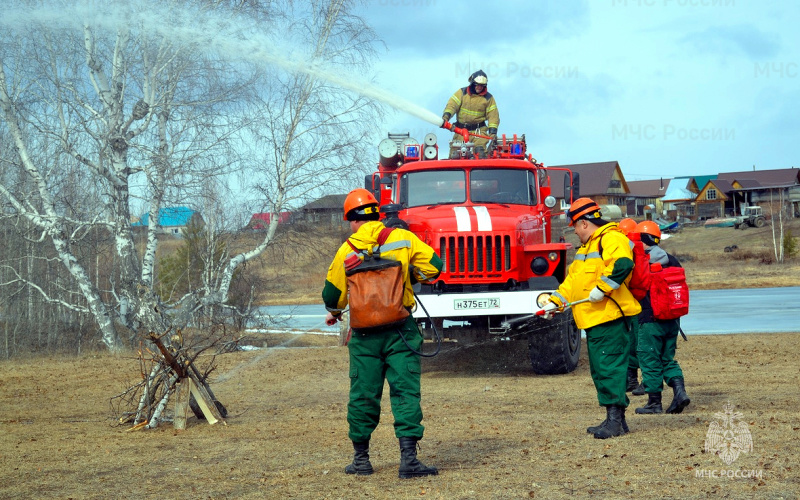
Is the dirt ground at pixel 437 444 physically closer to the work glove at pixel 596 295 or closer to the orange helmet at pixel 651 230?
the work glove at pixel 596 295

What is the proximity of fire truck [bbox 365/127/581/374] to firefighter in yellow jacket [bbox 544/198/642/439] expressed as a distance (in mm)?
2692

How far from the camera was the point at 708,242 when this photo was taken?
57531mm

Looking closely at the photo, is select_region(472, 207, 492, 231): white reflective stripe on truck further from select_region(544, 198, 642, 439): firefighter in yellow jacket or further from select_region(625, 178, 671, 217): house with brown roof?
select_region(625, 178, 671, 217): house with brown roof

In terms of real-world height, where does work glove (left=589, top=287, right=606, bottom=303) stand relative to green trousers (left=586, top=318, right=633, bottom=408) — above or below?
above

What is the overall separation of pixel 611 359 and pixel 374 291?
218cm

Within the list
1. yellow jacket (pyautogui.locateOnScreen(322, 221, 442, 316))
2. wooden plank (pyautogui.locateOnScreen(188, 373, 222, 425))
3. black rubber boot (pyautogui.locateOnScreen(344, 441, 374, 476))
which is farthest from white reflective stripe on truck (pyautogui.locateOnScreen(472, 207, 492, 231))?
black rubber boot (pyautogui.locateOnScreen(344, 441, 374, 476))

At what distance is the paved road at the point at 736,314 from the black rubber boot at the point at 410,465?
12065mm

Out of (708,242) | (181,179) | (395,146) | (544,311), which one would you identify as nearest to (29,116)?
(181,179)

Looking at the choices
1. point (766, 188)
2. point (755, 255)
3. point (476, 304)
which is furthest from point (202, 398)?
point (766, 188)

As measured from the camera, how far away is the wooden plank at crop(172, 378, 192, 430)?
26.1ft

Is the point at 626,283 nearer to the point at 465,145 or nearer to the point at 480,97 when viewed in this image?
the point at 465,145

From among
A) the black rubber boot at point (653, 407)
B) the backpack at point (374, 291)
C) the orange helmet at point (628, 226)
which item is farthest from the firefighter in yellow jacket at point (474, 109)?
the backpack at point (374, 291)

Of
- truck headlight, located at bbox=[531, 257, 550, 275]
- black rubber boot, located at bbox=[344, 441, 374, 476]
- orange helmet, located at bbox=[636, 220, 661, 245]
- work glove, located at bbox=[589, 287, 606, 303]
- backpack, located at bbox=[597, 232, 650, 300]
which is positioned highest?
orange helmet, located at bbox=[636, 220, 661, 245]

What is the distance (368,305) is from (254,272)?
700 inches
